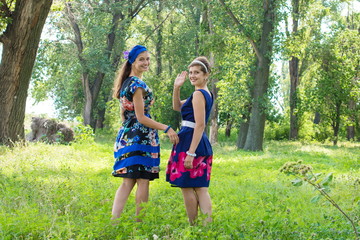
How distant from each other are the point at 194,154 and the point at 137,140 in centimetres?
69

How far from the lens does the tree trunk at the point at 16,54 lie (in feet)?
41.8

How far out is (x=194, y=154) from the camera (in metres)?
5.11

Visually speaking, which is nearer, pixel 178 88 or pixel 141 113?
pixel 141 113

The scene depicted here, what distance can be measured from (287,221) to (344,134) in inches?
1462

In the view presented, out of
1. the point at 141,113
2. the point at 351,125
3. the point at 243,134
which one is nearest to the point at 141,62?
the point at 141,113

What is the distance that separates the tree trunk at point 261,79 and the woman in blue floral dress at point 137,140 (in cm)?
1526

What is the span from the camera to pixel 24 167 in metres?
9.88

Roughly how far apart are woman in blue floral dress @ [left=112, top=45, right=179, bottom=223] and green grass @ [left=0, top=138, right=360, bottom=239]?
31 centimetres

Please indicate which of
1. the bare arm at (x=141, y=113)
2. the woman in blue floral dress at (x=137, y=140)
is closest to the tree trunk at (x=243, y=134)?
the woman in blue floral dress at (x=137, y=140)

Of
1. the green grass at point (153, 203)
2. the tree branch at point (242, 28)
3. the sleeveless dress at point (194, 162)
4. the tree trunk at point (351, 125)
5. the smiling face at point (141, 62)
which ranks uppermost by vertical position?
the tree branch at point (242, 28)

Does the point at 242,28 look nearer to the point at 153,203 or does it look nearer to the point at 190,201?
the point at 153,203

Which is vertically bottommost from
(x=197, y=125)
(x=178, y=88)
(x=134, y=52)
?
(x=197, y=125)

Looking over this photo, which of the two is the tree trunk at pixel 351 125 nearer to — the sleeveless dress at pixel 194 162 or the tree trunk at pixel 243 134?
the tree trunk at pixel 243 134

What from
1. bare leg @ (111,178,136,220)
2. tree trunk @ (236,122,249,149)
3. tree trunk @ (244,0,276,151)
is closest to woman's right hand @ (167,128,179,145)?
bare leg @ (111,178,136,220)
